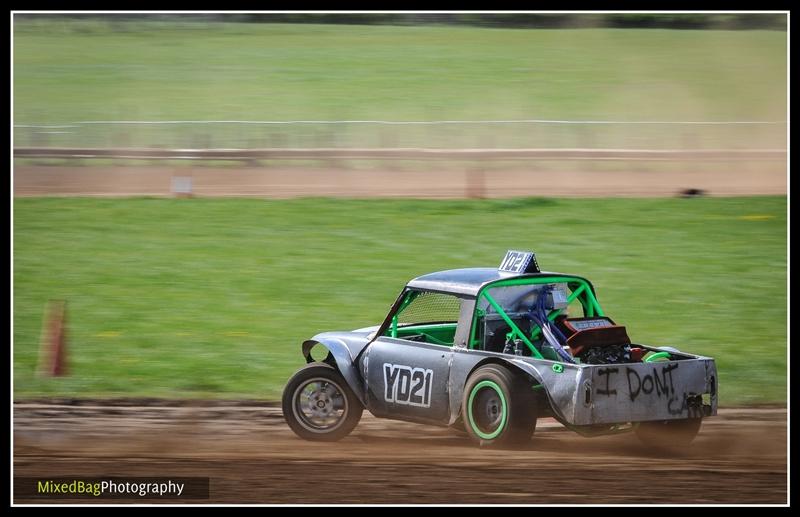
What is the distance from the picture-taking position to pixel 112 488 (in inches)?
337

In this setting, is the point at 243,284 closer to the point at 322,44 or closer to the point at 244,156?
the point at 244,156

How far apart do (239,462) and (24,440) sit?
2.20 meters

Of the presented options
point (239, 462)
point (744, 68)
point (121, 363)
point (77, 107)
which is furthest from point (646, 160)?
point (239, 462)

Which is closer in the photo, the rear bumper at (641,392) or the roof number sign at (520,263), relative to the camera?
the rear bumper at (641,392)

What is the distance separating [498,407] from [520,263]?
1387mm

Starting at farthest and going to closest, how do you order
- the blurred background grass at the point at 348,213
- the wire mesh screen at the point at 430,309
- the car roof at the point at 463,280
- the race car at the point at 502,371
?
the blurred background grass at the point at 348,213 < the wire mesh screen at the point at 430,309 < the car roof at the point at 463,280 < the race car at the point at 502,371

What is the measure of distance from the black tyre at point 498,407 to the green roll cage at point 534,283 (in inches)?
16.5

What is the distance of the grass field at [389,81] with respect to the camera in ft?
93.2

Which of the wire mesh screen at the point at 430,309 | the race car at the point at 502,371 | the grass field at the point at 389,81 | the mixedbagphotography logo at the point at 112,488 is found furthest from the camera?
the grass field at the point at 389,81

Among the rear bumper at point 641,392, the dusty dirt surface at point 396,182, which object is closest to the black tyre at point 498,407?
the rear bumper at point 641,392

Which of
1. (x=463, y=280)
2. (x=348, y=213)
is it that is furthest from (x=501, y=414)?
(x=348, y=213)

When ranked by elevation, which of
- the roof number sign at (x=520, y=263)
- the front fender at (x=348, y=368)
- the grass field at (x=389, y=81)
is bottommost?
the front fender at (x=348, y=368)

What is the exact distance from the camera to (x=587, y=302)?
Answer: 9742 mm

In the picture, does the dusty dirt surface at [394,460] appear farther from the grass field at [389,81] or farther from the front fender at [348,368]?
the grass field at [389,81]
